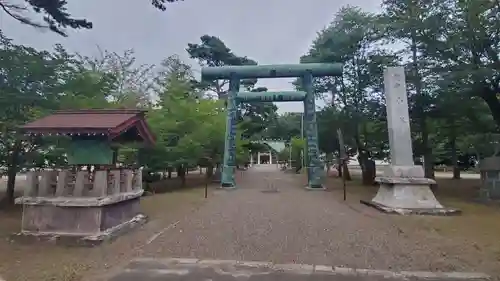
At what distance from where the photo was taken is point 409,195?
11164 millimetres

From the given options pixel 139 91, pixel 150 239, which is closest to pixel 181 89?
pixel 139 91

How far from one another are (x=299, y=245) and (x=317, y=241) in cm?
53

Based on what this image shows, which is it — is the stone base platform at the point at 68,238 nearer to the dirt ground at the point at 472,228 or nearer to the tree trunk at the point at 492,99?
the dirt ground at the point at 472,228

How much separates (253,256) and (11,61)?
394 inches

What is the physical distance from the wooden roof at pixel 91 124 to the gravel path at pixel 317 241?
2.52 metres

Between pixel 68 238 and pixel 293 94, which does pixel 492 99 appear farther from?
pixel 68 238

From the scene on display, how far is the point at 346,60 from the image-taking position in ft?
70.8

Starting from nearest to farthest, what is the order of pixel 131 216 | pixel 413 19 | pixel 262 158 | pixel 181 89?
pixel 131 216, pixel 413 19, pixel 181 89, pixel 262 158

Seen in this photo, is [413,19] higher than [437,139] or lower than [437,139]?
higher

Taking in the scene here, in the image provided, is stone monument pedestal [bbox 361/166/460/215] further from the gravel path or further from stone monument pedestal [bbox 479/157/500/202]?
stone monument pedestal [bbox 479/157/500/202]

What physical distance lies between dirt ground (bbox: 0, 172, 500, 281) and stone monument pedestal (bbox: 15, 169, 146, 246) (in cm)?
33

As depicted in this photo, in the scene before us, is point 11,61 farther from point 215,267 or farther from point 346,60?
point 346,60

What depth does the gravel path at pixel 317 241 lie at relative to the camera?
6.23 metres

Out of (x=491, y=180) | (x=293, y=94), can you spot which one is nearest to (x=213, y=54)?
(x=293, y=94)
